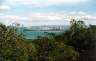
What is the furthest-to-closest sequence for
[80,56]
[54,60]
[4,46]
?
[80,56]
[54,60]
[4,46]

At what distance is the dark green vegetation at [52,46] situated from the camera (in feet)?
41.6

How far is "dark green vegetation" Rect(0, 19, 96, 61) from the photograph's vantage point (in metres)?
12.7

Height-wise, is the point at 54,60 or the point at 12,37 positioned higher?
the point at 12,37

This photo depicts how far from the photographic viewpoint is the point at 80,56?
1534 centimetres

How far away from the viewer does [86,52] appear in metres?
15.6

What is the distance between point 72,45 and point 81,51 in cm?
94

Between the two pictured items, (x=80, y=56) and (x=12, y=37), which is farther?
(x=80, y=56)

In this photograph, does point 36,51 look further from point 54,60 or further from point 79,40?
point 79,40

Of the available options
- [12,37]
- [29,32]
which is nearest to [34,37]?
[29,32]

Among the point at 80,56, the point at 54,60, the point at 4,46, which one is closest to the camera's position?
the point at 4,46

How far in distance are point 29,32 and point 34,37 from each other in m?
0.38

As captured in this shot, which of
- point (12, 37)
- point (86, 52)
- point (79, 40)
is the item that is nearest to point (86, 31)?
point (79, 40)

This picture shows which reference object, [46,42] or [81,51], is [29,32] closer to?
[46,42]

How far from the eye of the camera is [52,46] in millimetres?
15352
